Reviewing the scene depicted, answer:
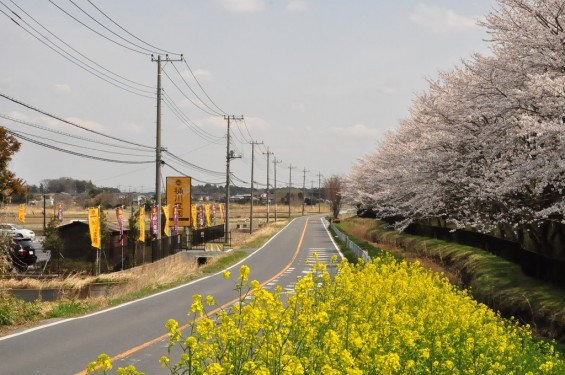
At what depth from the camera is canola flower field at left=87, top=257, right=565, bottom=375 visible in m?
5.38

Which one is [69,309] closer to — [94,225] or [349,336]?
[349,336]

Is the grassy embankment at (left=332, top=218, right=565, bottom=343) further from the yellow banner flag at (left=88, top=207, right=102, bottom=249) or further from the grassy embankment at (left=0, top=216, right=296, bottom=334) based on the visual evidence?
the yellow banner flag at (left=88, top=207, right=102, bottom=249)

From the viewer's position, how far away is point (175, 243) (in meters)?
46.6

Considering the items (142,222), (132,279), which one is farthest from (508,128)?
(142,222)

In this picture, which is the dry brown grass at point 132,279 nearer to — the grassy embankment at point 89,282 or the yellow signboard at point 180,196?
the grassy embankment at point 89,282

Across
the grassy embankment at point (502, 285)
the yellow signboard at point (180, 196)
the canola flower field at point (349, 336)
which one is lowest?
the grassy embankment at point (502, 285)

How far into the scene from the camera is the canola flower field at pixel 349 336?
538cm

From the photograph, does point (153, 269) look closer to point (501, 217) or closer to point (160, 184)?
point (160, 184)

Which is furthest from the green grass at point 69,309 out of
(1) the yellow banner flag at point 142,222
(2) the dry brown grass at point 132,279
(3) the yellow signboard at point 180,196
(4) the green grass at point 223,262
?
(3) the yellow signboard at point 180,196

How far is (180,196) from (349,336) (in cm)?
3884

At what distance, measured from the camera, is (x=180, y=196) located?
1785 inches

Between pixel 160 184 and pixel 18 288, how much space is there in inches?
326

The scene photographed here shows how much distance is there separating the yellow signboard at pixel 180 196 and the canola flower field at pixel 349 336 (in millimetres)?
33004

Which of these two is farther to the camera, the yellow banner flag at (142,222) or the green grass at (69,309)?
the yellow banner flag at (142,222)
